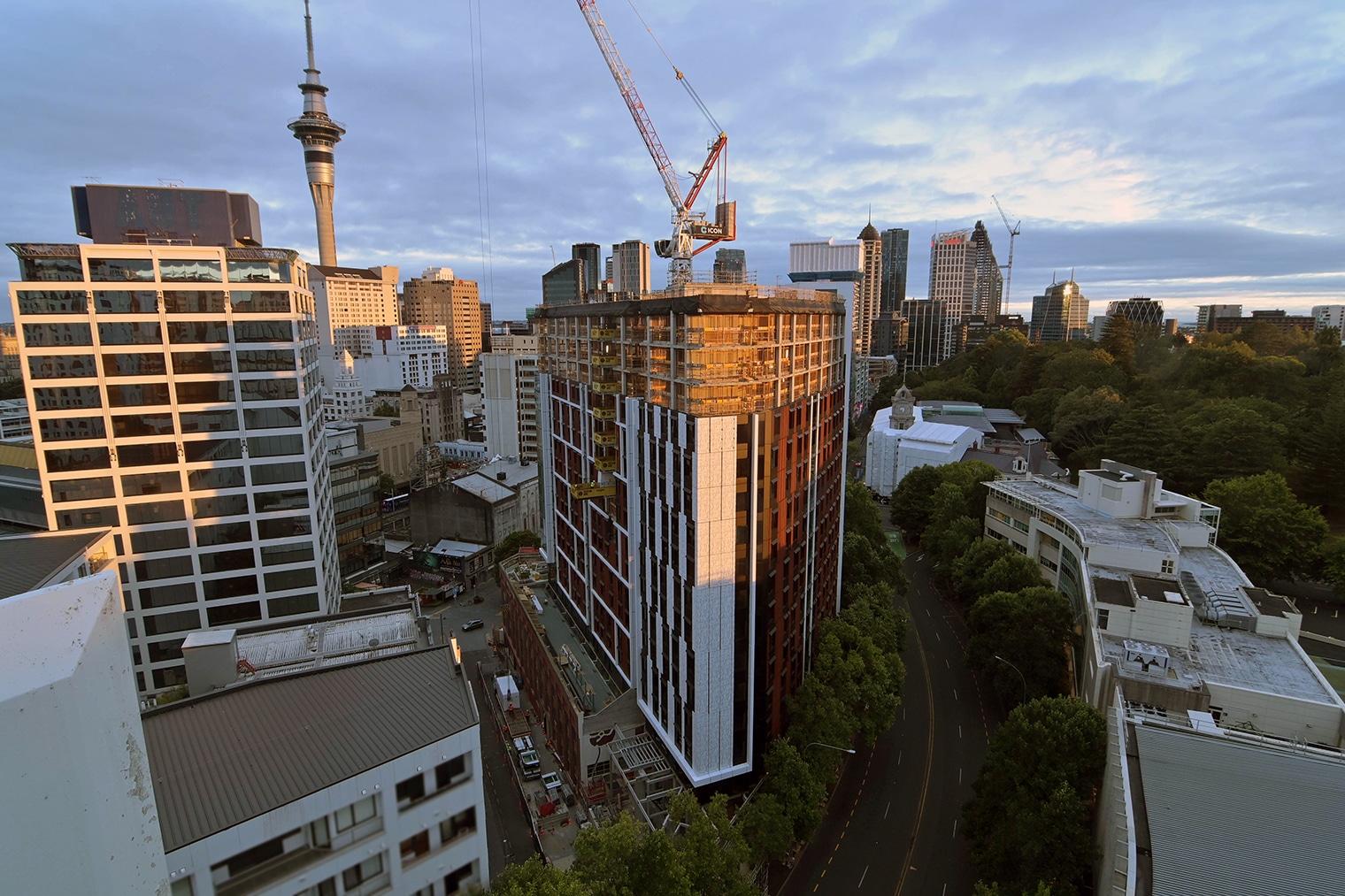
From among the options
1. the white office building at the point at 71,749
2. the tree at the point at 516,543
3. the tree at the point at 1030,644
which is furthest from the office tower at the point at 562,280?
the white office building at the point at 71,749

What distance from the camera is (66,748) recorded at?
909 centimetres

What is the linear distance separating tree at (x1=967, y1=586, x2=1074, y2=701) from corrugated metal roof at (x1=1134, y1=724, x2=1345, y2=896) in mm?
17385

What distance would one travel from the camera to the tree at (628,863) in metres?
26.1

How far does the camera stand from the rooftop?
102ft

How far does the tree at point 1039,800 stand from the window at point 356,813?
99.1ft

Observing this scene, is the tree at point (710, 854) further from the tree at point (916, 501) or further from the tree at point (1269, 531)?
the tree at point (916, 501)

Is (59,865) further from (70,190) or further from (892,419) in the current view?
(892,419)

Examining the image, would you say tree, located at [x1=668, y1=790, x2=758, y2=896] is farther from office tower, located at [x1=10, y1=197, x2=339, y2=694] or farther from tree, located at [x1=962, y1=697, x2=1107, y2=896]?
office tower, located at [x1=10, y1=197, x2=339, y2=694]

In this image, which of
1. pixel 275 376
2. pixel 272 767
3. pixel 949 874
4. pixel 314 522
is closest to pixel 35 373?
pixel 275 376

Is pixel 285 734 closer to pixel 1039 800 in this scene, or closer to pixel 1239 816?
pixel 1039 800

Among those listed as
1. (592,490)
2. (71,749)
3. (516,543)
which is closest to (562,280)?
(516,543)

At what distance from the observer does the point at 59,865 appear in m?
9.20

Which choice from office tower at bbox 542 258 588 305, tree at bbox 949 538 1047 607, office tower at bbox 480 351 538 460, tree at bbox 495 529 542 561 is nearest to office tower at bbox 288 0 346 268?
office tower at bbox 542 258 588 305

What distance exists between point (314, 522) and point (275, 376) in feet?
35.3
